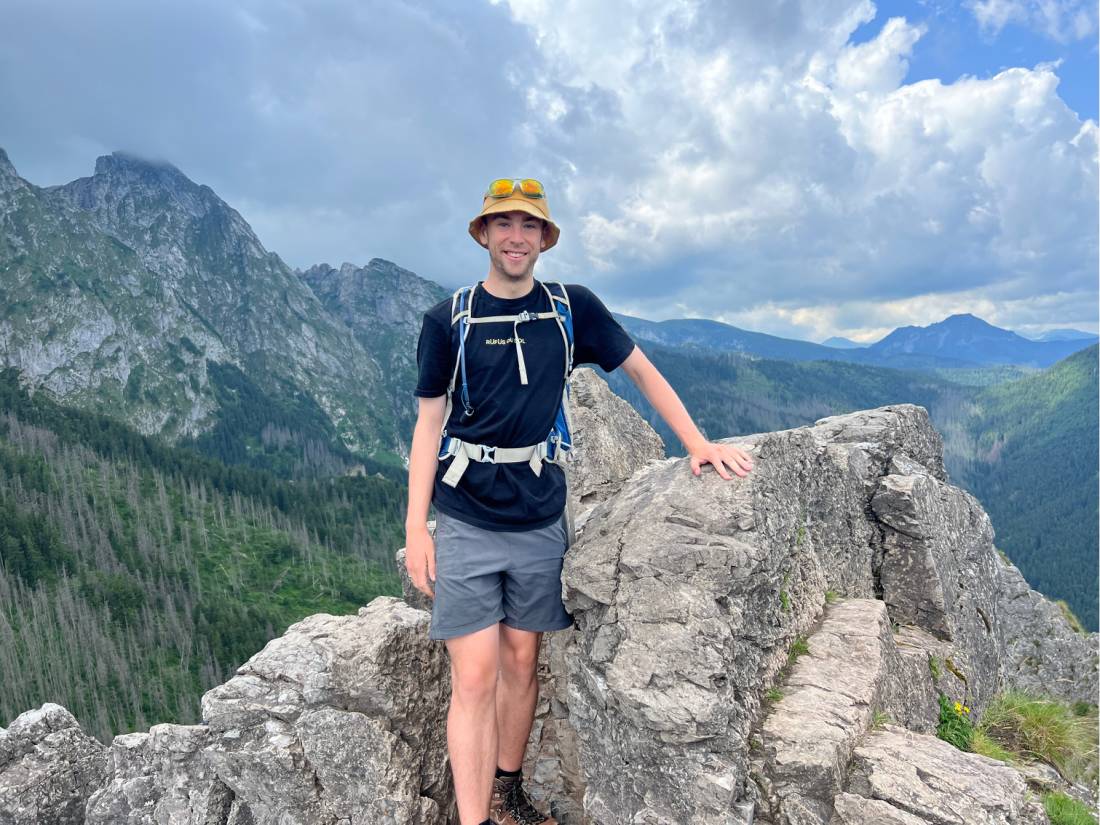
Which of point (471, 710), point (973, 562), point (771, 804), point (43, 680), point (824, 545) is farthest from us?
point (43, 680)

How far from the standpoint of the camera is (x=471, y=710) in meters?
7.28

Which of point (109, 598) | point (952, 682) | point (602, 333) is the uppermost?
point (602, 333)

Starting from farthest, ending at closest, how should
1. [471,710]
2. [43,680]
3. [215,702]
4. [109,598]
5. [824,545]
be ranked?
1. [109,598]
2. [43,680]
3. [824,545]
4. [215,702]
5. [471,710]

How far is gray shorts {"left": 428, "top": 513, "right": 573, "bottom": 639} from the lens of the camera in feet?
24.0

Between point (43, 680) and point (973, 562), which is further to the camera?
point (43, 680)

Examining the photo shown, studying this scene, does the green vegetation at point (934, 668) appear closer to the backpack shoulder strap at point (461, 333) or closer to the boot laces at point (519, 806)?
the boot laces at point (519, 806)

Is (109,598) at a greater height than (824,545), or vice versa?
(824,545)

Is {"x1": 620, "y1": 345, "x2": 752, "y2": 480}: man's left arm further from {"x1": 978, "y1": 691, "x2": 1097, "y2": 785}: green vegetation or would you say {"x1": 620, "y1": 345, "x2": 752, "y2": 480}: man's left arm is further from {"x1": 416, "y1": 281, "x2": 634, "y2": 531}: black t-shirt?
{"x1": 978, "y1": 691, "x2": 1097, "y2": 785}: green vegetation

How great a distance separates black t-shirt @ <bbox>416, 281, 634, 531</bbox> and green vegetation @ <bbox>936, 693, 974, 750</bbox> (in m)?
7.61

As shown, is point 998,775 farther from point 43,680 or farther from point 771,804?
point 43,680

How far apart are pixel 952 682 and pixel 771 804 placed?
19.9 feet

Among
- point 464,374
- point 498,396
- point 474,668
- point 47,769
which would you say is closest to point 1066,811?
point 474,668

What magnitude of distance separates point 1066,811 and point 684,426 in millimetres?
8546

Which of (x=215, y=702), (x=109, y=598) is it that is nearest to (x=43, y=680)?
(x=109, y=598)
